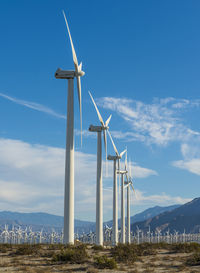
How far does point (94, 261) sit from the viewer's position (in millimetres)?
34844

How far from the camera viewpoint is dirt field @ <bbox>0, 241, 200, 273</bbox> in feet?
104

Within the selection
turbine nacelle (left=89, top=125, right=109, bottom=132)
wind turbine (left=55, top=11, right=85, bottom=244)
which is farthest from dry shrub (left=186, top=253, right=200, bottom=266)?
turbine nacelle (left=89, top=125, right=109, bottom=132)

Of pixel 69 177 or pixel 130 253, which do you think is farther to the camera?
pixel 69 177

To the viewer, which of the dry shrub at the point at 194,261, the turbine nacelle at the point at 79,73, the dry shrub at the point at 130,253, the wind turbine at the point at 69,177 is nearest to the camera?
the dry shrub at the point at 194,261

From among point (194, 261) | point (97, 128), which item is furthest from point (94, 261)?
point (97, 128)

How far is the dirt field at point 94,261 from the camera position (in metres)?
31.7

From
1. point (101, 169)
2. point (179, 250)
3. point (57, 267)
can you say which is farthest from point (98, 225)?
point (57, 267)

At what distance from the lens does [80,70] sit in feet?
162

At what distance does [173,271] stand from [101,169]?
36642 mm

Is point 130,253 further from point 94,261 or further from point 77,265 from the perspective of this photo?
point 77,265

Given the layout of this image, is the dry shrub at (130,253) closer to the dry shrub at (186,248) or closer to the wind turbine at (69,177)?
the dry shrub at (186,248)

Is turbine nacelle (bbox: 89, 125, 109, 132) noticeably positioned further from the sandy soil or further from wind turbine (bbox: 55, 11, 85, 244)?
the sandy soil

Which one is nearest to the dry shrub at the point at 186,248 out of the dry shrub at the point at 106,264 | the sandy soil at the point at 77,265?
the sandy soil at the point at 77,265

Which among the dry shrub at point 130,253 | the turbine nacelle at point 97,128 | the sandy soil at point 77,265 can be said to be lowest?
the sandy soil at point 77,265
